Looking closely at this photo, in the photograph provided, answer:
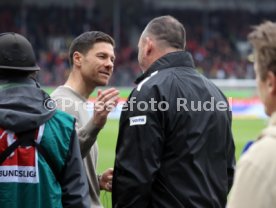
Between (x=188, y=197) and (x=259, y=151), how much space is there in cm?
171

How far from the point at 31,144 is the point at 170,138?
33.7 inches

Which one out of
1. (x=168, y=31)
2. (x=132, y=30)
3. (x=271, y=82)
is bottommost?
(x=132, y=30)

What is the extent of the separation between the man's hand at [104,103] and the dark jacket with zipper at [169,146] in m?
0.13

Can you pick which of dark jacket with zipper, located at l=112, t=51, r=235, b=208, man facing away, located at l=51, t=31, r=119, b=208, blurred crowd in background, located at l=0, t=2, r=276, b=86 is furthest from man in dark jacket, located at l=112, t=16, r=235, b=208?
blurred crowd in background, located at l=0, t=2, r=276, b=86

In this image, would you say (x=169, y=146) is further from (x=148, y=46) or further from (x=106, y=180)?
(x=106, y=180)

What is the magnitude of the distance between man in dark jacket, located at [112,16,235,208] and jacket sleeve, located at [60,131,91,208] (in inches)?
14.5

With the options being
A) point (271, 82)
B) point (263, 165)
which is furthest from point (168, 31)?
point (263, 165)

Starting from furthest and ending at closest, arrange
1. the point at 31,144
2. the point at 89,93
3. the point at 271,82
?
the point at 89,93
the point at 31,144
the point at 271,82

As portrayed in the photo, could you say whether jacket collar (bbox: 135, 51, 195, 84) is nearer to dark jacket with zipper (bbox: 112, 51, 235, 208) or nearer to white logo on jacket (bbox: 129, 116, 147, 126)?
dark jacket with zipper (bbox: 112, 51, 235, 208)

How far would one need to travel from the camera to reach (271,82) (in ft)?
7.70

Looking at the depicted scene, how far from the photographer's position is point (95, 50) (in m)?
4.87

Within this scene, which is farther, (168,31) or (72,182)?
(168,31)

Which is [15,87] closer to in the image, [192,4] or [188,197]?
[188,197]

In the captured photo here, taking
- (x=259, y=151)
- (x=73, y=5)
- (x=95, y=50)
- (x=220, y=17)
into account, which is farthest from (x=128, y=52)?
(x=259, y=151)
